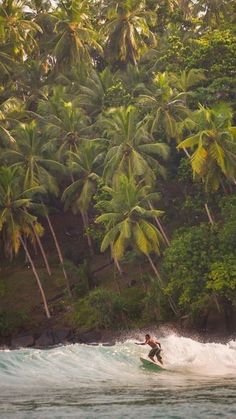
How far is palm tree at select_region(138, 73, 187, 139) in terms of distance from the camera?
3891 cm

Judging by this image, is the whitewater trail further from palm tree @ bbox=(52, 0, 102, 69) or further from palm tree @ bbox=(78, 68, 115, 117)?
palm tree @ bbox=(52, 0, 102, 69)

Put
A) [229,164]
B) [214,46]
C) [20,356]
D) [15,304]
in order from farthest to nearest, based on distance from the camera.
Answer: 1. [15,304]
2. [214,46]
3. [229,164]
4. [20,356]

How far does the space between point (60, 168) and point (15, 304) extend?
9.75 metres

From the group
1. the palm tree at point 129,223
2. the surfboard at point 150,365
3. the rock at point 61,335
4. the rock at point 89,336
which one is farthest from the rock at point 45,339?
the surfboard at point 150,365

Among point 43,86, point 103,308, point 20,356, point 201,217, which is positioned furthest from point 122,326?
point 43,86

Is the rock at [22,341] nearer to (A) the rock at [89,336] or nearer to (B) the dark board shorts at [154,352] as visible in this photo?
(A) the rock at [89,336]

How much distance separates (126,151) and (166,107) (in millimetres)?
4041

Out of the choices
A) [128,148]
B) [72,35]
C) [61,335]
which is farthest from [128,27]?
[61,335]

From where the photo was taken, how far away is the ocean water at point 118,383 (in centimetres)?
1196

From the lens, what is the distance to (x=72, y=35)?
48.9 m

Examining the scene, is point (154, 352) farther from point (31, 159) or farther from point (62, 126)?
point (62, 126)

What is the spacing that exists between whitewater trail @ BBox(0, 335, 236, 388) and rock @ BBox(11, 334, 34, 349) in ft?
35.2

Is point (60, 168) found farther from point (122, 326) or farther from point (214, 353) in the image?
point (214, 353)

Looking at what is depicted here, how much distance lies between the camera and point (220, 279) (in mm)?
30094
